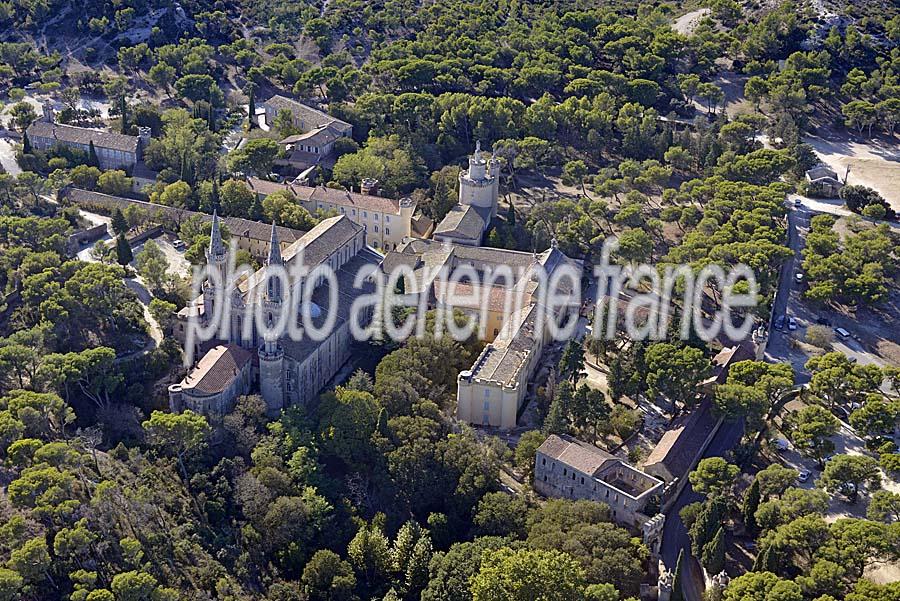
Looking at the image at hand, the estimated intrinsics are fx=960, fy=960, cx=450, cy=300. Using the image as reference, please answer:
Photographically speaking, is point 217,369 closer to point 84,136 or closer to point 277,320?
point 277,320

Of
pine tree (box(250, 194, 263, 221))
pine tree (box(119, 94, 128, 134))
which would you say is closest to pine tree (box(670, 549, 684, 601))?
pine tree (box(250, 194, 263, 221))

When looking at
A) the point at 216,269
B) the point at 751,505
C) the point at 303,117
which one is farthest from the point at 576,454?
the point at 303,117

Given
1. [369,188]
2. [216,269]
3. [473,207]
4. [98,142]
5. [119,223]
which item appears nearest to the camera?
[216,269]

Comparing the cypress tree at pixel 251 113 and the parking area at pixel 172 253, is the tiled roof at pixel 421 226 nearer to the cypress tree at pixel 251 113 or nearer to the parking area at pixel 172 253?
the parking area at pixel 172 253

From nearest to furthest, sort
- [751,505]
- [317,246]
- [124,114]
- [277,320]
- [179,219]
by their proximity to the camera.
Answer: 1. [751,505]
2. [277,320]
3. [317,246]
4. [179,219]
5. [124,114]

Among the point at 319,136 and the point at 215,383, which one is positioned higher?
the point at 215,383

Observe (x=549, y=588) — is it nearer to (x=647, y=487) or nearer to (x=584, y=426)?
(x=647, y=487)
